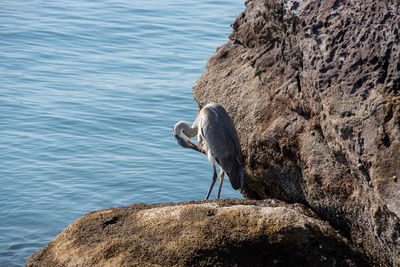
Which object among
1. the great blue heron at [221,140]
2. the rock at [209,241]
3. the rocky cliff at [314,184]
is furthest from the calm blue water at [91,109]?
the rocky cliff at [314,184]

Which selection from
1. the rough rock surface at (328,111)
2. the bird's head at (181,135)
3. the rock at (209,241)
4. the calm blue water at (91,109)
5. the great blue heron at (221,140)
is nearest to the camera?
the rough rock surface at (328,111)

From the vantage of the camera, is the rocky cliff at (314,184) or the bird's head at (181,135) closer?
the rocky cliff at (314,184)

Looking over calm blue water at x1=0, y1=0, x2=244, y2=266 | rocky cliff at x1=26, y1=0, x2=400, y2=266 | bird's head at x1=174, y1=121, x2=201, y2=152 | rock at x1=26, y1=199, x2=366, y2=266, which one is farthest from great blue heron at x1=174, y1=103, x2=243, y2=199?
calm blue water at x1=0, y1=0, x2=244, y2=266

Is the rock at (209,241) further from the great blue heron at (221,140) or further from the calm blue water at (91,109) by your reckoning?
the calm blue water at (91,109)

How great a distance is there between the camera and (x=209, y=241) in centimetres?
426

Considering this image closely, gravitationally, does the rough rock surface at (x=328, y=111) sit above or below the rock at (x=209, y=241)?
above

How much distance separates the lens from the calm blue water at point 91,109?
7.88 metres

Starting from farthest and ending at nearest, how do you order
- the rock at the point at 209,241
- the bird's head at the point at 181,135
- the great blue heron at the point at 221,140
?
the bird's head at the point at 181,135, the great blue heron at the point at 221,140, the rock at the point at 209,241

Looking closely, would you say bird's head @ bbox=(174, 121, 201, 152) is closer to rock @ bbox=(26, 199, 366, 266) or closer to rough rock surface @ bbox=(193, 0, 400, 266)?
rough rock surface @ bbox=(193, 0, 400, 266)

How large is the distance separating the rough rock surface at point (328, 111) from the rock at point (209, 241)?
404mm

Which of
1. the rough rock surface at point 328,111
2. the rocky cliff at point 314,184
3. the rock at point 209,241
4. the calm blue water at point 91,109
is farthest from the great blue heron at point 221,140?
the calm blue water at point 91,109

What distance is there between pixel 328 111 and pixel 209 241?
1380mm

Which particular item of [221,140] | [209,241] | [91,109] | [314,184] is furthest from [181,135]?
[91,109]

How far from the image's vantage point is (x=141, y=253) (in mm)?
4254
